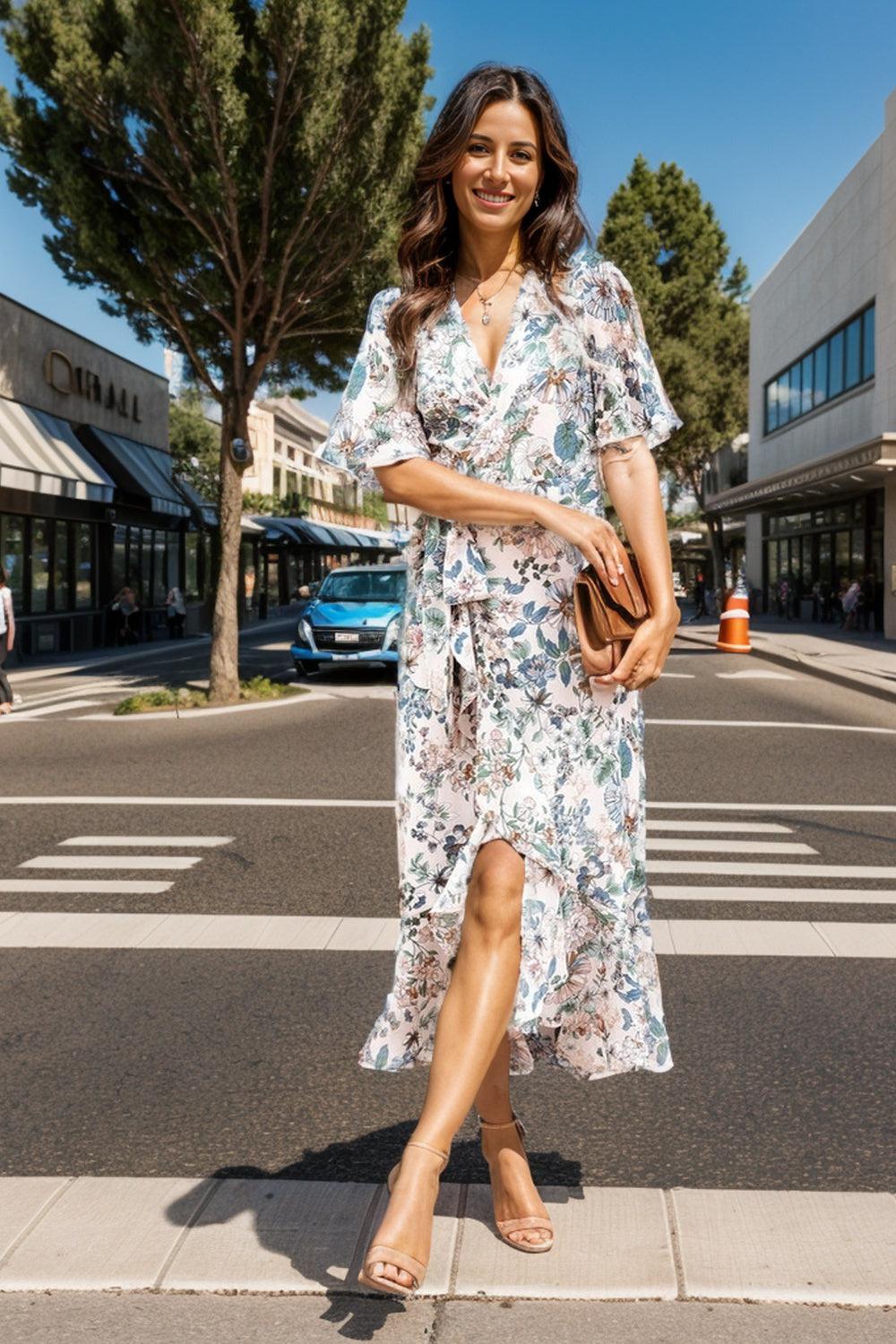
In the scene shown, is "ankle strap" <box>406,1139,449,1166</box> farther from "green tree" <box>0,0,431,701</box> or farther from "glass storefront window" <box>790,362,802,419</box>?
"glass storefront window" <box>790,362,802,419</box>

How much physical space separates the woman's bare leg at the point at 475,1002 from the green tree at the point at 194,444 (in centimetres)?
6139

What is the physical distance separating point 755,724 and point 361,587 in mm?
8778

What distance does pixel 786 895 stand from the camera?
6.46 meters

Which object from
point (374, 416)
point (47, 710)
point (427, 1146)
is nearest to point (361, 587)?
point (47, 710)

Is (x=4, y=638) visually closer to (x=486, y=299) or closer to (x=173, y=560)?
(x=486, y=299)

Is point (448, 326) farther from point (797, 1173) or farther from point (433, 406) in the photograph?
point (797, 1173)

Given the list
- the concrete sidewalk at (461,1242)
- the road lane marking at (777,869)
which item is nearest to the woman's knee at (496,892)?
the concrete sidewalk at (461,1242)

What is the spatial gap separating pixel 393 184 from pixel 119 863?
498 inches

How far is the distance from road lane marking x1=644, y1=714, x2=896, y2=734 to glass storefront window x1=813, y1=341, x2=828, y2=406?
24656mm

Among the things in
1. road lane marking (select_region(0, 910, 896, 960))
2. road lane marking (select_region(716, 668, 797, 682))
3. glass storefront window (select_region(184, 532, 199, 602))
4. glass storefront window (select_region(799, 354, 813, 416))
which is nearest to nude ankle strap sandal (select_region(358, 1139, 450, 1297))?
road lane marking (select_region(0, 910, 896, 960))

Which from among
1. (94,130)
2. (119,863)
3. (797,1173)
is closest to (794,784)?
(119,863)

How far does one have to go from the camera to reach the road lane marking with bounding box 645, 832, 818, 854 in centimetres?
A: 761

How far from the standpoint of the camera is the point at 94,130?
16969mm

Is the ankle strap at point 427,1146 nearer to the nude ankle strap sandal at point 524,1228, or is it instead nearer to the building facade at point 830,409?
the nude ankle strap sandal at point 524,1228
